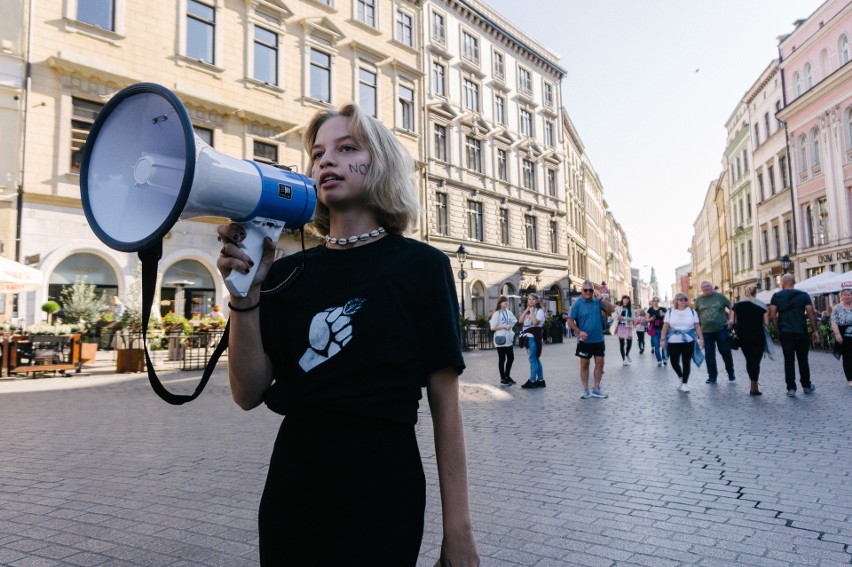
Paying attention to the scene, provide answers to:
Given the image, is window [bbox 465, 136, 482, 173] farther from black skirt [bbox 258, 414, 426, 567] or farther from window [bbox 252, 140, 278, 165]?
black skirt [bbox 258, 414, 426, 567]

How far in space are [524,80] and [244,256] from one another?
40404 mm

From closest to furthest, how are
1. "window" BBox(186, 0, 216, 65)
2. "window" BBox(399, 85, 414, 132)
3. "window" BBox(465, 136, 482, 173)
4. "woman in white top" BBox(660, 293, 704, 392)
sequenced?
"woman in white top" BBox(660, 293, 704, 392)
"window" BBox(186, 0, 216, 65)
"window" BBox(399, 85, 414, 132)
"window" BBox(465, 136, 482, 173)

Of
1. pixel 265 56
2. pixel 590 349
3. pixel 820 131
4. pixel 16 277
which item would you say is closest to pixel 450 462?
pixel 590 349

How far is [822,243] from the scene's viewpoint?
30.1 meters

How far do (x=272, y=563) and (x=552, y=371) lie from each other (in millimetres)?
13866

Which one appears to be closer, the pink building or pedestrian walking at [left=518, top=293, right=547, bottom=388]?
pedestrian walking at [left=518, top=293, right=547, bottom=388]

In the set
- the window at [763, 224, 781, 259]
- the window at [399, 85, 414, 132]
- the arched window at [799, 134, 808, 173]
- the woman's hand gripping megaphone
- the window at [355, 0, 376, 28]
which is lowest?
the woman's hand gripping megaphone

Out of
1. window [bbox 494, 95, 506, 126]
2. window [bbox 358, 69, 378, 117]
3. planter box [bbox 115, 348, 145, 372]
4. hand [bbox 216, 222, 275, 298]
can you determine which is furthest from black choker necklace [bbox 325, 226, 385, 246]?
window [bbox 494, 95, 506, 126]

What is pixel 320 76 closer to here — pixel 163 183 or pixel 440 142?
pixel 440 142

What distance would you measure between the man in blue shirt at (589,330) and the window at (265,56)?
18159 millimetres

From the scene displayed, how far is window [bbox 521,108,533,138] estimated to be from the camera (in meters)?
38.5

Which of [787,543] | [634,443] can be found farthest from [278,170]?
[634,443]

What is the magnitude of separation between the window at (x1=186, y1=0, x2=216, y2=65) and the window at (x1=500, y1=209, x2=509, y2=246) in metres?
19.5

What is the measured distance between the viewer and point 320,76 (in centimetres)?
2547
